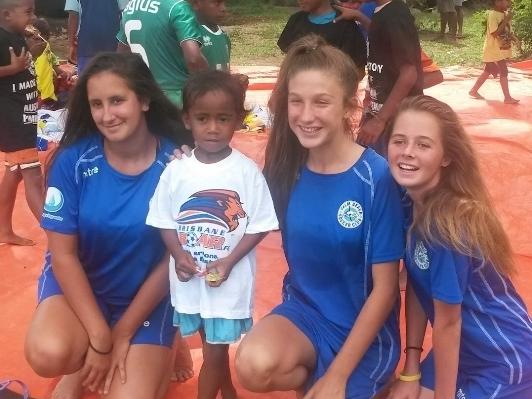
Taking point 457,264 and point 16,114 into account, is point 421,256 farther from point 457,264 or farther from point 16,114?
point 16,114

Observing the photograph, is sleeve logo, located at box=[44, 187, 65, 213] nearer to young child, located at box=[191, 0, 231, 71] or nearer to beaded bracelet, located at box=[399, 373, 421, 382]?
beaded bracelet, located at box=[399, 373, 421, 382]

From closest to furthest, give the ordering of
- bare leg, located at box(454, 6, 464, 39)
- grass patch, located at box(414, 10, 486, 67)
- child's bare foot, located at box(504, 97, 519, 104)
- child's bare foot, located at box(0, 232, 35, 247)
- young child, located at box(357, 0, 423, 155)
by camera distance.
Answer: young child, located at box(357, 0, 423, 155)
child's bare foot, located at box(0, 232, 35, 247)
child's bare foot, located at box(504, 97, 519, 104)
grass patch, located at box(414, 10, 486, 67)
bare leg, located at box(454, 6, 464, 39)

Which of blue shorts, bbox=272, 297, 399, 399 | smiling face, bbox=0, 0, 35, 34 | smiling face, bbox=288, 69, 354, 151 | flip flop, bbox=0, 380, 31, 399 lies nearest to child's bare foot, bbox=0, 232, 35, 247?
smiling face, bbox=0, 0, 35, 34

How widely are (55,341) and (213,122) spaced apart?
0.81 meters

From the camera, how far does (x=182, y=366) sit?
7.98ft

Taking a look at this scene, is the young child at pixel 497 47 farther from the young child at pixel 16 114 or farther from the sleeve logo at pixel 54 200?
the sleeve logo at pixel 54 200

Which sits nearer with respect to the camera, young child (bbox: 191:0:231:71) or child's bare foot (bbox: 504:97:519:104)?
young child (bbox: 191:0:231:71)

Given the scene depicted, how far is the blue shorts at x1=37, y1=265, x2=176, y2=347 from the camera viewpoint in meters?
2.18

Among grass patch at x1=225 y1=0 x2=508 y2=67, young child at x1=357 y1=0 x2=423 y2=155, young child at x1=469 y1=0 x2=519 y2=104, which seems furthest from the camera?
grass patch at x1=225 y1=0 x2=508 y2=67

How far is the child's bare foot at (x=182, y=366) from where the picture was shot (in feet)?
7.93

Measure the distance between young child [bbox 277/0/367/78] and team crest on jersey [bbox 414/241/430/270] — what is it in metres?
1.73

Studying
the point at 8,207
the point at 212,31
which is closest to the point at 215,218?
the point at 212,31

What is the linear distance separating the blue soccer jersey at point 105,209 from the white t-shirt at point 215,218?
143 mm

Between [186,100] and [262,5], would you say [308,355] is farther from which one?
[262,5]
